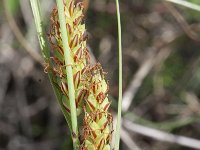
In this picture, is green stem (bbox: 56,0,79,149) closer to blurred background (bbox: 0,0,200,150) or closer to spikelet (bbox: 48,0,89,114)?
spikelet (bbox: 48,0,89,114)

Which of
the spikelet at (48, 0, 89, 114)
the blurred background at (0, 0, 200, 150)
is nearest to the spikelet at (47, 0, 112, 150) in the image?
the spikelet at (48, 0, 89, 114)

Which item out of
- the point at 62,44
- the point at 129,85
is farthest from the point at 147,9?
the point at 62,44

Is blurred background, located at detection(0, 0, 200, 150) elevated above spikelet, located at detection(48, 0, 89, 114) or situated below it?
below

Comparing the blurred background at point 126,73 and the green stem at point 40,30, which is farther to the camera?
the blurred background at point 126,73

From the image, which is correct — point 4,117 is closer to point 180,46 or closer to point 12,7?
point 12,7

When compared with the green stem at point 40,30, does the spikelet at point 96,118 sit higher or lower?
lower

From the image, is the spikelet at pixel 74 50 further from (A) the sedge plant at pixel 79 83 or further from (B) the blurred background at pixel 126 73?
(B) the blurred background at pixel 126 73

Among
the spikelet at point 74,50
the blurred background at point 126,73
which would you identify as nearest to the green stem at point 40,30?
the spikelet at point 74,50

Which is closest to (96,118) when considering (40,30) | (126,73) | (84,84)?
(84,84)
